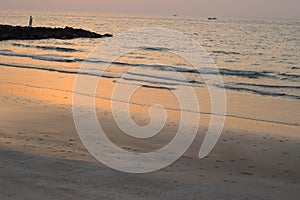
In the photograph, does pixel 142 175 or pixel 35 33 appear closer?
pixel 142 175

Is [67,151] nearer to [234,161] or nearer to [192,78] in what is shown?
[234,161]

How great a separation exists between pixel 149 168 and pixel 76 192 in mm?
1696

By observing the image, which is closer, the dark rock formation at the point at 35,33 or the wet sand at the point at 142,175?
the wet sand at the point at 142,175

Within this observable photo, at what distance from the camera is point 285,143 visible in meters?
9.64

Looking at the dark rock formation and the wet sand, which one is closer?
the wet sand

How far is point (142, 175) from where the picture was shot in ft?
22.3

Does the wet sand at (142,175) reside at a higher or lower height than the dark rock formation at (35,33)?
lower

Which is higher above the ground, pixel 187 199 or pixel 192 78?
pixel 192 78

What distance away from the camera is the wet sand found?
6.01m

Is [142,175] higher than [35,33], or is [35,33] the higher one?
[35,33]

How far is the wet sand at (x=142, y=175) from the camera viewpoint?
6.01 meters

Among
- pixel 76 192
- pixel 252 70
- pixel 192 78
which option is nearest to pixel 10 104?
pixel 76 192

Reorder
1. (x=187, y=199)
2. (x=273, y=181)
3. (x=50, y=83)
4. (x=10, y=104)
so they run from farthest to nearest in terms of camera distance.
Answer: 1. (x=50, y=83)
2. (x=10, y=104)
3. (x=273, y=181)
4. (x=187, y=199)

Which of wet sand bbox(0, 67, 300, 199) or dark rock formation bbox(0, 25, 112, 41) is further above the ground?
dark rock formation bbox(0, 25, 112, 41)
